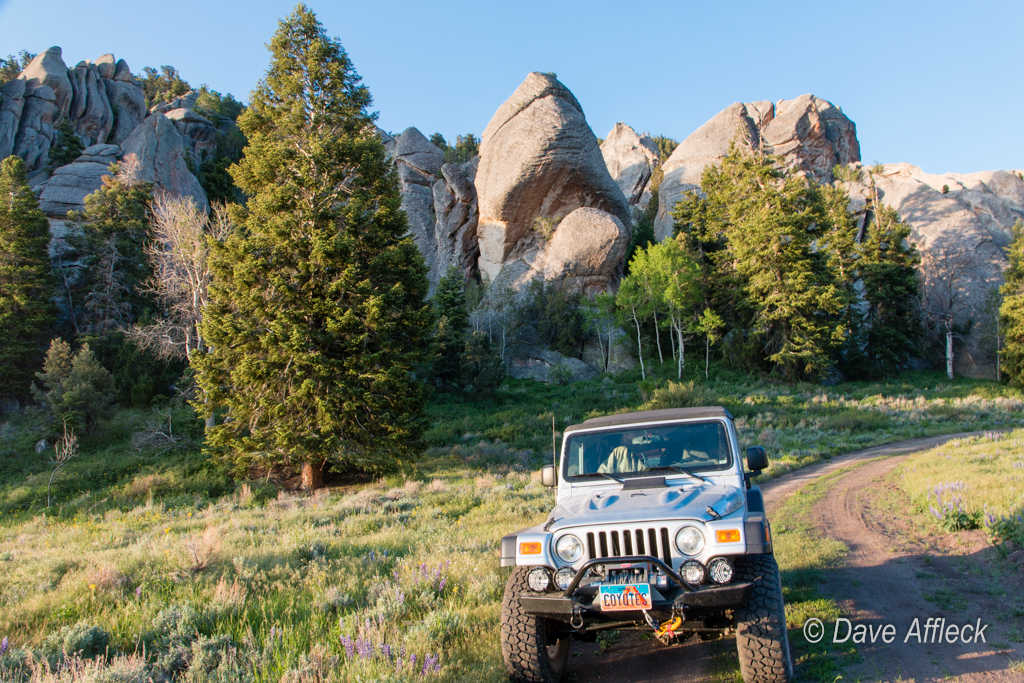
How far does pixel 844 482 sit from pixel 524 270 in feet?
128

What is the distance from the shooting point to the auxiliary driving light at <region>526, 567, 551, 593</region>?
4.52 meters

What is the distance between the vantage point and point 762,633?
4.15 metres

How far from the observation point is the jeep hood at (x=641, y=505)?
4480 mm

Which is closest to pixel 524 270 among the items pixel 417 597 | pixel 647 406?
pixel 647 406

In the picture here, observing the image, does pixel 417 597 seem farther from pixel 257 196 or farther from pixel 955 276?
pixel 955 276

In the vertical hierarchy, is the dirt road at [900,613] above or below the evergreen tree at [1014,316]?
below

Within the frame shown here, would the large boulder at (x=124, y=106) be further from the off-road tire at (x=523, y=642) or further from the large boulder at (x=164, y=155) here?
the off-road tire at (x=523, y=642)

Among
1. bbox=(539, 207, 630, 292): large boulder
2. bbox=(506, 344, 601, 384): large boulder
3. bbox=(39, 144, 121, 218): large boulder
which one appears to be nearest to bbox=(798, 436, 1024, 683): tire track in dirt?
bbox=(506, 344, 601, 384): large boulder

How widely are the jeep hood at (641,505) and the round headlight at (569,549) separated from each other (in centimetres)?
11

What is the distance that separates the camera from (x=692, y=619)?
13.6 ft

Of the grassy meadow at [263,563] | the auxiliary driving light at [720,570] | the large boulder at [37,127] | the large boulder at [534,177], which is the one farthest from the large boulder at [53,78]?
the auxiliary driving light at [720,570]

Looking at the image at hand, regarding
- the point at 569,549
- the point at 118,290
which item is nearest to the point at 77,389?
the point at 118,290

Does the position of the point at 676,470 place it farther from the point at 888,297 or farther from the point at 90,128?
the point at 90,128

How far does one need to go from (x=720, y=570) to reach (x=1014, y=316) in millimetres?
46863
